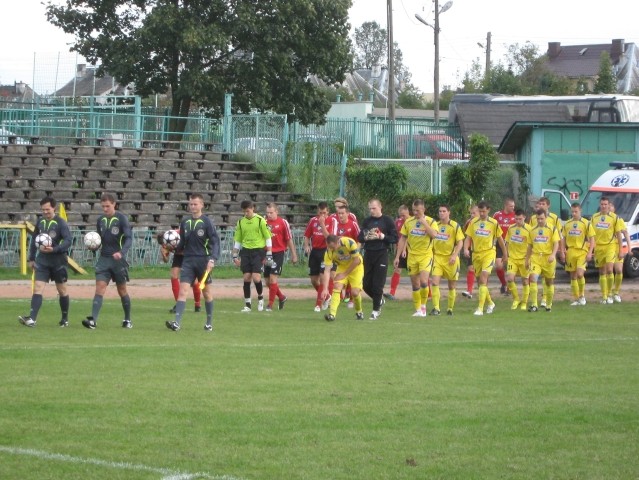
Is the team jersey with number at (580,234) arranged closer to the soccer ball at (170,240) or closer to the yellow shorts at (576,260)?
the yellow shorts at (576,260)

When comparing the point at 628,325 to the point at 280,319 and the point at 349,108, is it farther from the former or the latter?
the point at 349,108

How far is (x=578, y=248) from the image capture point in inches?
910

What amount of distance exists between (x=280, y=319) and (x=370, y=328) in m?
2.08

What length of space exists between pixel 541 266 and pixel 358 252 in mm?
4576

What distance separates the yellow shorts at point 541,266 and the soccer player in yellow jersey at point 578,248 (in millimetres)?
1441

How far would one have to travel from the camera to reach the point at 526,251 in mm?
22062

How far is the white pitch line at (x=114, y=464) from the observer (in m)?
Answer: 7.36

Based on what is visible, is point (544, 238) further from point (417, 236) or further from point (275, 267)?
point (275, 267)

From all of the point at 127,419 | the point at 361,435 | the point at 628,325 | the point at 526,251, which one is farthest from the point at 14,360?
the point at 526,251

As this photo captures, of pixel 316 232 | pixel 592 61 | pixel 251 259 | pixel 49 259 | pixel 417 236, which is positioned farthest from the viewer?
pixel 592 61

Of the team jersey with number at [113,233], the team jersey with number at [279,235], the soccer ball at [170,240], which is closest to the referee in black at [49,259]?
the team jersey with number at [113,233]

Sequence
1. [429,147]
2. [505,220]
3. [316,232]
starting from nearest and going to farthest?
[316,232] < [505,220] < [429,147]

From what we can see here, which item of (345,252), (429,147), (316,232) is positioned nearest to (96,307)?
(345,252)

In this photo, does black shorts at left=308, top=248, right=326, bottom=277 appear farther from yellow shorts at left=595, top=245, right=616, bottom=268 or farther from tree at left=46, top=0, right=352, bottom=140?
tree at left=46, top=0, right=352, bottom=140
